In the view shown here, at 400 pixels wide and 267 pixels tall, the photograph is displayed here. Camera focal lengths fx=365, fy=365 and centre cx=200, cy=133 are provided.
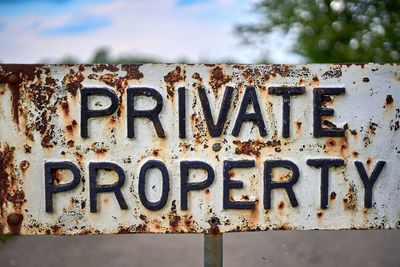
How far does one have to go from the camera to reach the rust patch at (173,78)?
1188 mm

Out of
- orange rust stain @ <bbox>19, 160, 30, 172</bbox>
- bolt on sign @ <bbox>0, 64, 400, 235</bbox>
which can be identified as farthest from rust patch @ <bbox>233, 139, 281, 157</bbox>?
orange rust stain @ <bbox>19, 160, 30, 172</bbox>

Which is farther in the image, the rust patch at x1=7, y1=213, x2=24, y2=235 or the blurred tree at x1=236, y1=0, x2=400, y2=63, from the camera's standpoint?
the blurred tree at x1=236, y1=0, x2=400, y2=63

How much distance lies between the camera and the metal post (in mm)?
1248

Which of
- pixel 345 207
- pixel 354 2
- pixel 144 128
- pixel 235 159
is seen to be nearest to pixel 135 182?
pixel 144 128

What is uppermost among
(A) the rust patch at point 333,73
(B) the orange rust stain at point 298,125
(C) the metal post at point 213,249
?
(A) the rust patch at point 333,73

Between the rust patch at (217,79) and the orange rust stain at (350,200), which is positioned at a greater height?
the rust patch at (217,79)

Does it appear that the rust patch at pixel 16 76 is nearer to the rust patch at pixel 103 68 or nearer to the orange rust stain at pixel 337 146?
the rust patch at pixel 103 68

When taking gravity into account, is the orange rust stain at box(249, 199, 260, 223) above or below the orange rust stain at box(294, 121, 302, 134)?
below

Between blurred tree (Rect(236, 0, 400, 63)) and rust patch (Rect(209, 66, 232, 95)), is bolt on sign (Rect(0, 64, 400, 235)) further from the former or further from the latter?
blurred tree (Rect(236, 0, 400, 63))

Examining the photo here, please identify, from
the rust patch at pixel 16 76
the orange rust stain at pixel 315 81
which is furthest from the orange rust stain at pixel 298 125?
the rust patch at pixel 16 76

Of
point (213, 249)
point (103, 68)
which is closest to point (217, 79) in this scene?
point (103, 68)

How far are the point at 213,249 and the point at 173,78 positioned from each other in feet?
1.96

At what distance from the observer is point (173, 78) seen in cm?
119

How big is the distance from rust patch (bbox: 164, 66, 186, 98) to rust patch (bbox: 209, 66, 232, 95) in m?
0.09
